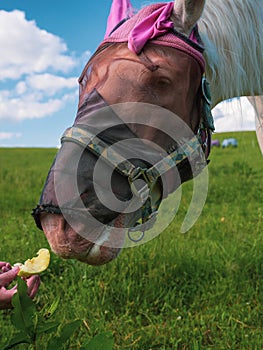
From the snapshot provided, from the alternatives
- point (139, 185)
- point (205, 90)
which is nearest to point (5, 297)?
point (139, 185)

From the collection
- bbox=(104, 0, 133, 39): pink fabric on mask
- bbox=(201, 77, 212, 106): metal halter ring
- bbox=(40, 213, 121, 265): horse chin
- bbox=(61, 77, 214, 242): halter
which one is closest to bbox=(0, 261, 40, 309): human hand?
bbox=(40, 213, 121, 265): horse chin

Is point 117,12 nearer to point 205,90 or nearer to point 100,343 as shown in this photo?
point 205,90

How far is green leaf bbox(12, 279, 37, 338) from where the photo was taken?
57.8 inches

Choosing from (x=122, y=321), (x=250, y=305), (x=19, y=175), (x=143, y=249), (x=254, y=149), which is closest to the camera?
(x=122, y=321)

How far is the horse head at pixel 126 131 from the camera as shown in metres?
1.66

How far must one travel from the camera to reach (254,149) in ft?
43.5

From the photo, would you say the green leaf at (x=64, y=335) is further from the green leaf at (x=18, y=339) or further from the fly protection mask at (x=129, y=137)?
the fly protection mask at (x=129, y=137)

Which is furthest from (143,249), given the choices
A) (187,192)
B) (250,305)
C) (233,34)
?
(187,192)

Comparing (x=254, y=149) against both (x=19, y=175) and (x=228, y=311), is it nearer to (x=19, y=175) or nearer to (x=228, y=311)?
(x=19, y=175)

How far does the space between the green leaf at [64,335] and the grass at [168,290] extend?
88 centimetres

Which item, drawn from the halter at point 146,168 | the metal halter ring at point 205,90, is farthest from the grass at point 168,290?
the metal halter ring at point 205,90

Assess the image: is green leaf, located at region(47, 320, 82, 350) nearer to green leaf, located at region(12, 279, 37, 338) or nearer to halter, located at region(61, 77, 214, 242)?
green leaf, located at region(12, 279, 37, 338)

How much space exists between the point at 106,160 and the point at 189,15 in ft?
2.10

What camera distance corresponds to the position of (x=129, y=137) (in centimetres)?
175
